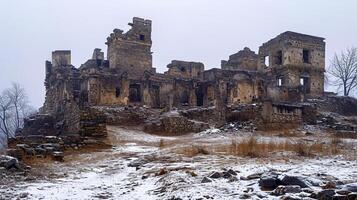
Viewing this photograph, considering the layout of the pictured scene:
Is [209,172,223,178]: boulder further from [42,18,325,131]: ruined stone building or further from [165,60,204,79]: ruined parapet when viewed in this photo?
[165,60,204,79]: ruined parapet

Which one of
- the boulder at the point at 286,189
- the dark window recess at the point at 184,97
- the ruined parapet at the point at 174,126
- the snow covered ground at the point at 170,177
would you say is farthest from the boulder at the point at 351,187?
the dark window recess at the point at 184,97

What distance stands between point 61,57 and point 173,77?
12.1 meters

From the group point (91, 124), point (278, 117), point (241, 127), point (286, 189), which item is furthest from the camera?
point (278, 117)

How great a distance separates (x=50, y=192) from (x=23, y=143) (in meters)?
7.19

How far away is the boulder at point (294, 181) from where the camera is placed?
337 inches

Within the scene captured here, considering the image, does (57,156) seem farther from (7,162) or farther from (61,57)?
(61,57)

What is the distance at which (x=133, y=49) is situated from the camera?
43750 mm

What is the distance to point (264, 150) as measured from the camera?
552 inches

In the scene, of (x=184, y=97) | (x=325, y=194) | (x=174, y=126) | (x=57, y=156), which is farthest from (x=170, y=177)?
(x=184, y=97)

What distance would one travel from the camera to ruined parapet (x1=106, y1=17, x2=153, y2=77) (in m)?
42.9

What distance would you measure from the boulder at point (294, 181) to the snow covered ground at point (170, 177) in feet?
0.63

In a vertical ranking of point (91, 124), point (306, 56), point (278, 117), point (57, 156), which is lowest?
point (57, 156)

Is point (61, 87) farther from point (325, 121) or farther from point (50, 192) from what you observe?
point (50, 192)

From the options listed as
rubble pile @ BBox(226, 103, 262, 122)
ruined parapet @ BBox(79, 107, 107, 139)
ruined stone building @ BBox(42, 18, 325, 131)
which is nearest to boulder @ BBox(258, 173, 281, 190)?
ruined parapet @ BBox(79, 107, 107, 139)
